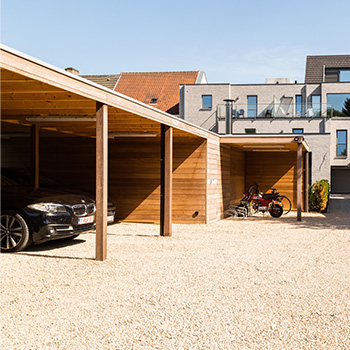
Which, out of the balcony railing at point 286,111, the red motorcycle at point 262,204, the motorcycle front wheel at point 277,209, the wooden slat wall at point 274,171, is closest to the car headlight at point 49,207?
the red motorcycle at point 262,204

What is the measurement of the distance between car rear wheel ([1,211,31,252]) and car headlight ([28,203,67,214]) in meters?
0.28

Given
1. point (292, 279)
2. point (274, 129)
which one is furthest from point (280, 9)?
point (274, 129)

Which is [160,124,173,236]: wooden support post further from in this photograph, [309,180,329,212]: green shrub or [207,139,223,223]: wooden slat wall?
[309,180,329,212]: green shrub

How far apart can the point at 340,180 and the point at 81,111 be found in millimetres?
35501

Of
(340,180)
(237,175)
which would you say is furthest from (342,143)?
(237,175)

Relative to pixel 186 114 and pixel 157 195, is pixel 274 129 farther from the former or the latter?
pixel 157 195

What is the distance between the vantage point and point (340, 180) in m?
40.5

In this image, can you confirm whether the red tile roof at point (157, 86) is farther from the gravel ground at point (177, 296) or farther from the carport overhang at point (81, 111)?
the gravel ground at point (177, 296)

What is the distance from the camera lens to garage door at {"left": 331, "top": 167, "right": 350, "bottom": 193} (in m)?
40.4

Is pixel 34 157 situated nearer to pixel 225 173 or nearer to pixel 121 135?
pixel 121 135

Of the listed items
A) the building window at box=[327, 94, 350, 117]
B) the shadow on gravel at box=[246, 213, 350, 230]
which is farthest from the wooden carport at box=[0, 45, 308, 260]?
the building window at box=[327, 94, 350, 117]

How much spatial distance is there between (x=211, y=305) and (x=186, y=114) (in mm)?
31052

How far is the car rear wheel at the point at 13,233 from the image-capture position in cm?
772

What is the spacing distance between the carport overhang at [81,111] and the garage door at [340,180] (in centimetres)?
3122
